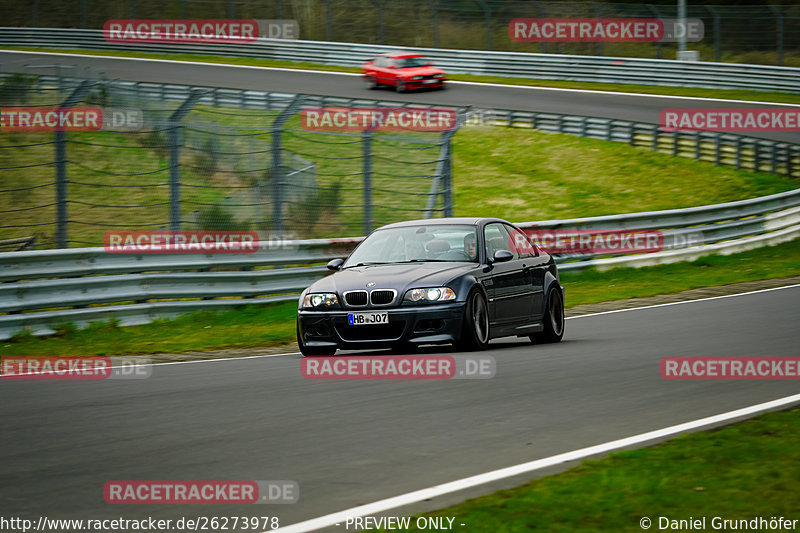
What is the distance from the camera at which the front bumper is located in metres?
10.5

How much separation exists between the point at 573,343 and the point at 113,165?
29.6 feet

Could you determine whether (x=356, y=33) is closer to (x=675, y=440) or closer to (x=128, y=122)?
(x=128, y=122)

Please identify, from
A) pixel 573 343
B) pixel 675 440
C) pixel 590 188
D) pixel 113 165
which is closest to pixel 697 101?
pixel 590 188

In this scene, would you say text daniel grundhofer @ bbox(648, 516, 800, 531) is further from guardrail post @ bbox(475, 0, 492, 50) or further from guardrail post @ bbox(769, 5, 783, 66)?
guardrail post @ bbox(475, 0, 492, 50)

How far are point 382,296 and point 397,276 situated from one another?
0.34 metres

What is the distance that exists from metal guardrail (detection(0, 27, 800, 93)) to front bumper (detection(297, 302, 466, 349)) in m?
31.4

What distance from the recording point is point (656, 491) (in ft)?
17.7

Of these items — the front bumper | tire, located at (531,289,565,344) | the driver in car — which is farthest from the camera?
tire, located at (531,289,565,344)

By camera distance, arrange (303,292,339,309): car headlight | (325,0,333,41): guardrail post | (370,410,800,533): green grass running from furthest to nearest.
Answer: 1. (325,0,333,41): guardrail post
2. (303,292,339,309): car headlight
3. (370,410,800,533): green grass

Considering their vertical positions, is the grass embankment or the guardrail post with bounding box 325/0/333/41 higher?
the guardrail post with bounding box 325/0/333/41

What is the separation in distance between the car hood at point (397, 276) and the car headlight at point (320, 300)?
50mm

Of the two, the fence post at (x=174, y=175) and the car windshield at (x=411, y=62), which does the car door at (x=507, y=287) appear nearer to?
the fence post at (x=174, y=175)
